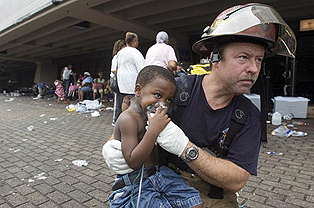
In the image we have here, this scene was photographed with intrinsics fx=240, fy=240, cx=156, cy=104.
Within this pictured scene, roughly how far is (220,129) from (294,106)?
24.7ft

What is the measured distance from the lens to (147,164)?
1.55 m

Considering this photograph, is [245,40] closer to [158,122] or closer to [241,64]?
[241,64]

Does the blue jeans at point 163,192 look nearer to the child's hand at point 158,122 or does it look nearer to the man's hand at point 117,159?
the man's hand at point 117,159

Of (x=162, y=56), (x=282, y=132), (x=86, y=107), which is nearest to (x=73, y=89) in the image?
(x=86, y=107)

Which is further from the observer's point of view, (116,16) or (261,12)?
(116,16)

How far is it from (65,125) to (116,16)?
495 cm

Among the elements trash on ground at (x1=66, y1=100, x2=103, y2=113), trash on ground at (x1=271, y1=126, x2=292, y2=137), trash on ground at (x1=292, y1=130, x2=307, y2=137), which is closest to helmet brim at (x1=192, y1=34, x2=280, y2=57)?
trash on ground at (x1=271, y1=126, x2=292, y2=137)

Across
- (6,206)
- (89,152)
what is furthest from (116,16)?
(6,206)

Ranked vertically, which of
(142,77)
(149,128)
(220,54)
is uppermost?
(220,54)

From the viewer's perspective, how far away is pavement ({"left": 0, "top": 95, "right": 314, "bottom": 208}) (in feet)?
8.84

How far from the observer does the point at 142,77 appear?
1.58 meters

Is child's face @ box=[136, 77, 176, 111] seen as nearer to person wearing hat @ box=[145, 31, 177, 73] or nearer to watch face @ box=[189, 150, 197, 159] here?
watch face @ box=[189, 150, 197, 159]

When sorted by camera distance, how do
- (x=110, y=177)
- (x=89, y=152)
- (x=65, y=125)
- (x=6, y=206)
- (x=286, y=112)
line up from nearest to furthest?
1. (x=6, y=206)
2. (x=110, y=177)
3. (x=89, y=152)
4. (x=65, y=125)
5. (x=286, y=112)

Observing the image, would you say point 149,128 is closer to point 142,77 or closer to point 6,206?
point 142,77
